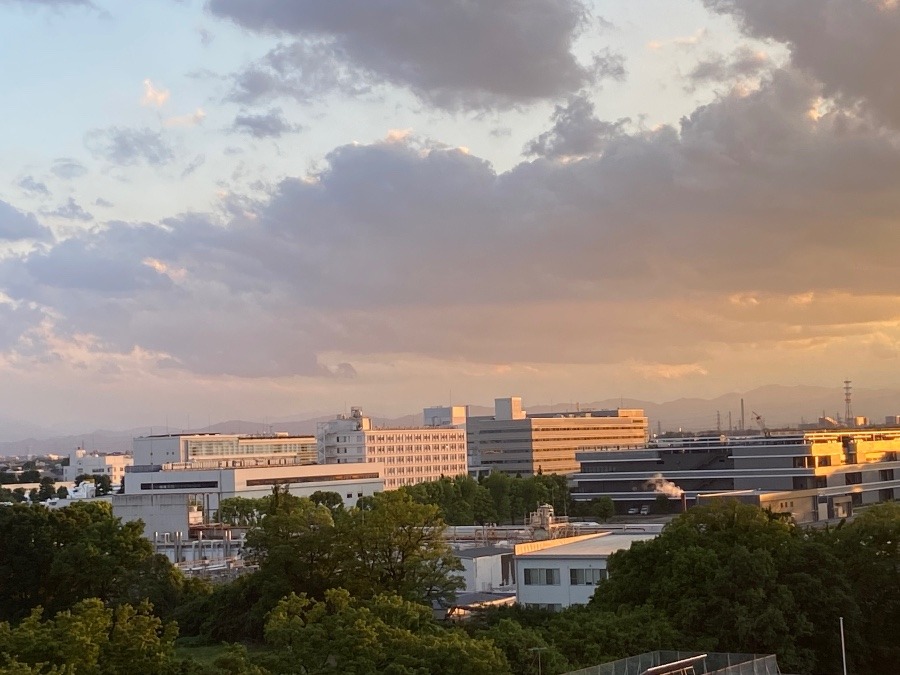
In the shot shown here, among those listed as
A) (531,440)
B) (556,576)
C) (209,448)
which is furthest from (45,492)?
(556,576)

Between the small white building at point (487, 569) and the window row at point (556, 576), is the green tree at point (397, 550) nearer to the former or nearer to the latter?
the window row at point (556, 576)

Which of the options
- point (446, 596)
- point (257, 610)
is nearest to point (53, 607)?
point (257, 610)

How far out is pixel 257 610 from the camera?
141 feet

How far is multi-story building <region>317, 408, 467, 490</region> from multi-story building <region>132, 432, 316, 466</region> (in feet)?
18.6

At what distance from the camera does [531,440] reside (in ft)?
606

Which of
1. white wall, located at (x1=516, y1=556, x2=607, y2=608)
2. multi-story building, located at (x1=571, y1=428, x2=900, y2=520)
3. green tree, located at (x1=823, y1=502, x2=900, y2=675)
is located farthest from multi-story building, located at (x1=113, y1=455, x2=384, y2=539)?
green tree, located at (x1=823, y1=502, x2=900, y2=675)

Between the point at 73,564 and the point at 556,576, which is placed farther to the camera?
the point at 73,564

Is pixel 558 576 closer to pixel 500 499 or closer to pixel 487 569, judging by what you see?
pixel 487 569

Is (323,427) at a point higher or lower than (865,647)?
higher

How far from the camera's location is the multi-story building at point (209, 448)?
16088 cm

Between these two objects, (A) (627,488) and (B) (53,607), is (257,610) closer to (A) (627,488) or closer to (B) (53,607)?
(B) (53,607)

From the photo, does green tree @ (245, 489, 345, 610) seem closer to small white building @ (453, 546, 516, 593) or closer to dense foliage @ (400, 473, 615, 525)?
small white building @ (453, 546, 516, 593)

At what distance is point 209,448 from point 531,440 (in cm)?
5245

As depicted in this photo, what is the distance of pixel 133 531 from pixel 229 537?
111 ft
